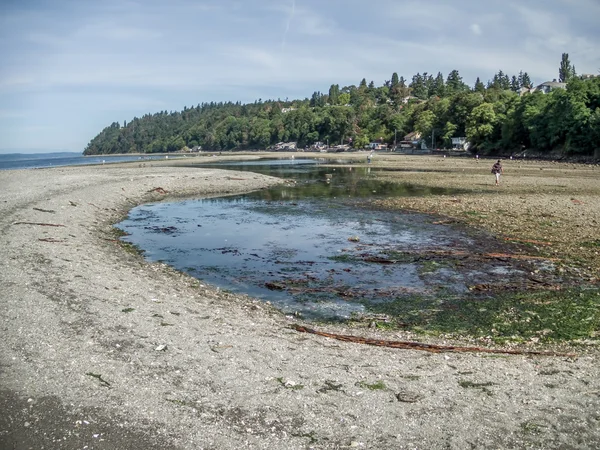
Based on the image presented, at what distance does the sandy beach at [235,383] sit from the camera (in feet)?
18.8

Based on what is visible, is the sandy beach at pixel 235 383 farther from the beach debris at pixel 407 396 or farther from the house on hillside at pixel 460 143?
the house on hillside at pixel 460 143

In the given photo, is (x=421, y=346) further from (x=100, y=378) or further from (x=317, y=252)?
(x=317, y=252)

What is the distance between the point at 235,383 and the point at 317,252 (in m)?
11.8

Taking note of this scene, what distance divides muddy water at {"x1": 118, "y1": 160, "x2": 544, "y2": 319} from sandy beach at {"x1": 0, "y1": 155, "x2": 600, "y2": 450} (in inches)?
82.8

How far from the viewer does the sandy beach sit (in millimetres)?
5738

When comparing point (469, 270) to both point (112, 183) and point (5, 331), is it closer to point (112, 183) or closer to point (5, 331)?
point (5, 331)

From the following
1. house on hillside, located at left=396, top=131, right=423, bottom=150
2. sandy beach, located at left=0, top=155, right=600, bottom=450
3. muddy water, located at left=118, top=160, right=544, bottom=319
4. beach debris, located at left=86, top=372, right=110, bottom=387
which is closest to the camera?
sandy beach, located at left=0, top=155, right=600, bottom=450

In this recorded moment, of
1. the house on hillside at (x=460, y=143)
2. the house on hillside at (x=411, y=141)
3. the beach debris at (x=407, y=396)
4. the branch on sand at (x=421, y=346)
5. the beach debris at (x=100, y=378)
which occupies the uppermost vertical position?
the house on hillside at (x=411, y=141)

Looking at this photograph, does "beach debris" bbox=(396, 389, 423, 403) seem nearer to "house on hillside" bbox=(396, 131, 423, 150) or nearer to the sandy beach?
the sandy beach

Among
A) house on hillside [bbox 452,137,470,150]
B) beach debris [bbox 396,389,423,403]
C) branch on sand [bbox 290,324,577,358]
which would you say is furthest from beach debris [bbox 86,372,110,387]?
house on hillside [bbox 452,137,470,150]

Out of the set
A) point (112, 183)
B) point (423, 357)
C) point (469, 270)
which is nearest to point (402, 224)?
point (469, 270)

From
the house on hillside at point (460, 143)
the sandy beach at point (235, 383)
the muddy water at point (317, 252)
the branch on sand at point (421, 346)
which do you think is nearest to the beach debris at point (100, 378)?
the sandy beach at point (235, 383)

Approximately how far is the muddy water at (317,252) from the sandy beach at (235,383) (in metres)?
Result: 2.10

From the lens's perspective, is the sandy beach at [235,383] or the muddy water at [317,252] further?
the muddy water at [317,252]
